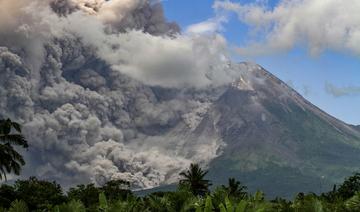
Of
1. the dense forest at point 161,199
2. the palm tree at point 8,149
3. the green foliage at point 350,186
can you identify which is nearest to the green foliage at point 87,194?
the dense forest at point 161,199

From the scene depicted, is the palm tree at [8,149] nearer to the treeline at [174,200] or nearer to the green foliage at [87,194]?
the treeline at [174,200]

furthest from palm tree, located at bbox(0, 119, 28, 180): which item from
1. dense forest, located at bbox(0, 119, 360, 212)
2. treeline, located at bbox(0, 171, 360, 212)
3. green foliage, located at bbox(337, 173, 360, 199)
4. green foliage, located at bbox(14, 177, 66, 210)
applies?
green foliage, located at bbox(337, 173, 360, 199)

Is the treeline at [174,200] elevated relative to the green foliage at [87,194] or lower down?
lower down

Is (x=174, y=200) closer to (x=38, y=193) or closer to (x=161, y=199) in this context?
(x=161, y=199)

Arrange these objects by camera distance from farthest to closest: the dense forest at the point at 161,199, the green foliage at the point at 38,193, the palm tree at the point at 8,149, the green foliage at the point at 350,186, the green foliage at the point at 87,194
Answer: the green foliage at the point at 87,194, the green foliage at the point at 350,186, the green foliage at the point at 38,193, the palm tree at the point at 8,149, the dense forest at the point at 161,199

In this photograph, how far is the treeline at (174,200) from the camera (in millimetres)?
23859

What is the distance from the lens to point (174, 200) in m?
32.1

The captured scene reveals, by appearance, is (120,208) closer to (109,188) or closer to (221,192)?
(221,192)

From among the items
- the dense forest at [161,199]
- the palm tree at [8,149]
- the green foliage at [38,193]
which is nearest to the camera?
the dense forest at [161,199]

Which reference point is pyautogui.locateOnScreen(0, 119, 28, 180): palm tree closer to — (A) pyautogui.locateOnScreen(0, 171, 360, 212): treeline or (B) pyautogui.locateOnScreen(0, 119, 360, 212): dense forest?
(B) pyautogui.locateOnScreen(0, 119, 360, 212): dense forest

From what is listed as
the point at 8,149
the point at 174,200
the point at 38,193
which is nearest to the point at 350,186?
the point at 38,193

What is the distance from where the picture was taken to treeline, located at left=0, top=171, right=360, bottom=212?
23.9m

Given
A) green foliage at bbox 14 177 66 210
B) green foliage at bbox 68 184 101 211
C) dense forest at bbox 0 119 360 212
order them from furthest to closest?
1. green foliage at bbox 68 184 101 211
2. green foliage at bbox 14 177 66 210
3. dense forest at bbox 0 119 360 212

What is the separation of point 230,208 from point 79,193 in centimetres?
8819
